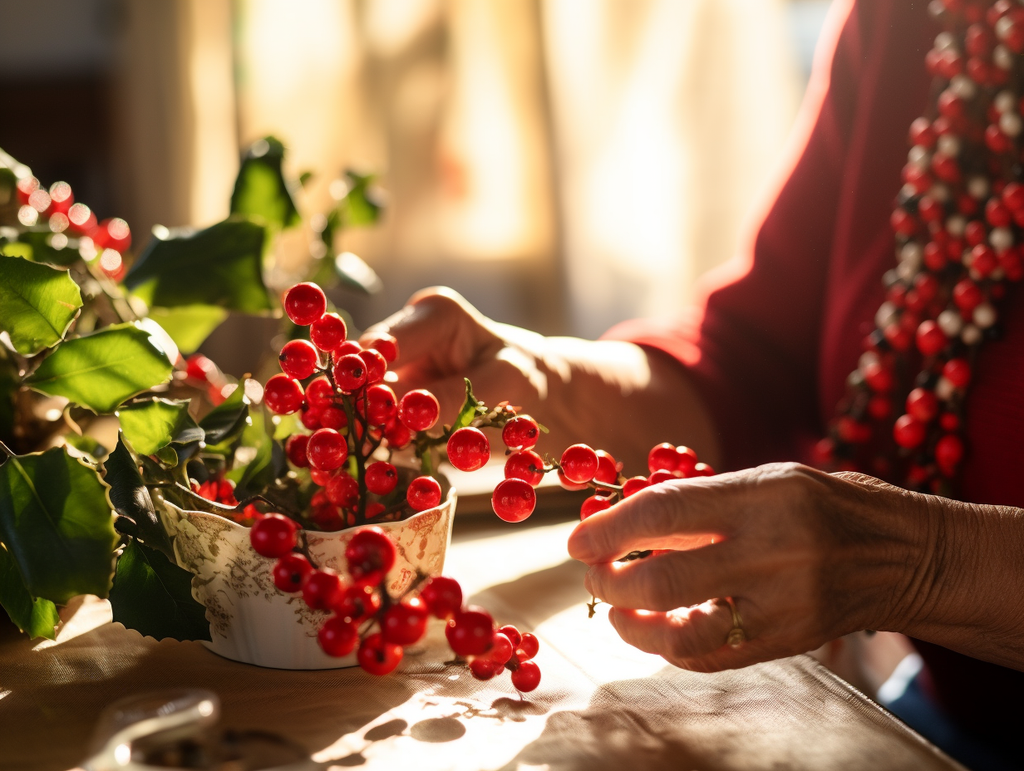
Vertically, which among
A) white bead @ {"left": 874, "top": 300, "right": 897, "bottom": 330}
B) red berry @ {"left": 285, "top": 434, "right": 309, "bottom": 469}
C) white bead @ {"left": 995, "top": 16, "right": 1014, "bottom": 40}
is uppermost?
white bead @ {"left": 995, "top": 16, "right": 1014, "bottom": 40}

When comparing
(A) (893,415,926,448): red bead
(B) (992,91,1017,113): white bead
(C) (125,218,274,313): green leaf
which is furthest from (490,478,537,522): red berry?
(B) (992,91,1017,113): white bead

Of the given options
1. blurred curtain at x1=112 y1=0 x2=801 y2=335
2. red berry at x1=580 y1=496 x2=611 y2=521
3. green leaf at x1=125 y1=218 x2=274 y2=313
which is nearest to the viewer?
red berry at x1=580 y1=496 x2=611 y2=521

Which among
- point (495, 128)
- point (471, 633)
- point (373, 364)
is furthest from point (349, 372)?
point (495, 128)

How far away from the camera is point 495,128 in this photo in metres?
1.80

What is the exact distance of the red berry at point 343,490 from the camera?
1.41ft

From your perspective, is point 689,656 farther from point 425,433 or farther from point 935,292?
point 935,292

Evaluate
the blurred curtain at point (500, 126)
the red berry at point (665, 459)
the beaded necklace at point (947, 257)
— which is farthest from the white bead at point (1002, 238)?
the blurred curtain at point (500, 126)

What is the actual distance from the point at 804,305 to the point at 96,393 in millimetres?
673

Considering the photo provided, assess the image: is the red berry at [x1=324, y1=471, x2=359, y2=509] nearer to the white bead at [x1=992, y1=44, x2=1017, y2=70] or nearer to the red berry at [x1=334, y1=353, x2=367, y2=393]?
the red berry at [x1=334, y1=353, x2=367, y2=393]

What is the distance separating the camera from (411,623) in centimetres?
35

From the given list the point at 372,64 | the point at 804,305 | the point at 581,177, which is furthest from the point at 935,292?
the point at 372,64

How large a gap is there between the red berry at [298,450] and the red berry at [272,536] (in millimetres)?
80

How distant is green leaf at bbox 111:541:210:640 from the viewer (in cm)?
42

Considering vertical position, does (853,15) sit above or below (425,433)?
above
